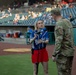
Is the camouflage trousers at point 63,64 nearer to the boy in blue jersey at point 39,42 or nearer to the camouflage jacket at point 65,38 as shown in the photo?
the camouflage jacket at point 65,38

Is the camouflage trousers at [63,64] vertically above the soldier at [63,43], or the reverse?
the soldier at [63,43]

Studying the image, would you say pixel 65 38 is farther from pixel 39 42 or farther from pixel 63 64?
pixel 39 42

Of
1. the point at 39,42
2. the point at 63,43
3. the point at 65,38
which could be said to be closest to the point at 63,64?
the point at 63,43

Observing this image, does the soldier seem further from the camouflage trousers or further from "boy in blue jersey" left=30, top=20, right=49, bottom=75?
"boy in blue jersey" left=30, top=20, right=49, bottom=75

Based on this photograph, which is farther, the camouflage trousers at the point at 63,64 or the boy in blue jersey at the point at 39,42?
the boy in blue jersey at the point at 39,42

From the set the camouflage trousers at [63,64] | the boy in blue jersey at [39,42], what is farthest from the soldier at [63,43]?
the boy in blue jersey at [39,42]

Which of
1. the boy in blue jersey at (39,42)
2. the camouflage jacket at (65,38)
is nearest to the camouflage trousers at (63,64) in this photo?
the camouflage jacket at (65,38)

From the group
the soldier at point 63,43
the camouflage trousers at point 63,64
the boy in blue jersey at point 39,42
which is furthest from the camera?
the boy in blue jersey at point 39,42

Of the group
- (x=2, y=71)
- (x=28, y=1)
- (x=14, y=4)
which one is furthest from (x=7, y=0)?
(x=2, y=71)

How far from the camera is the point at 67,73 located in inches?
245

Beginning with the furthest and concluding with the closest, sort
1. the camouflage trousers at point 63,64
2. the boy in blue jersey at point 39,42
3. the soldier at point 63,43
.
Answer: the boy in blue jersey at point 39,42 → the camouflage trousers at point 63,64 → the soldier at point 63,43

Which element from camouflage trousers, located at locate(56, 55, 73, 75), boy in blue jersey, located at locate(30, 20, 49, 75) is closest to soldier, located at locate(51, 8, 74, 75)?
camouflage trousers, located at locate(56, 55, 73, 75)

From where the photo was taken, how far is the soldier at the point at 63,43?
596cm

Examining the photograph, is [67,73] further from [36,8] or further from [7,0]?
[7,0]
